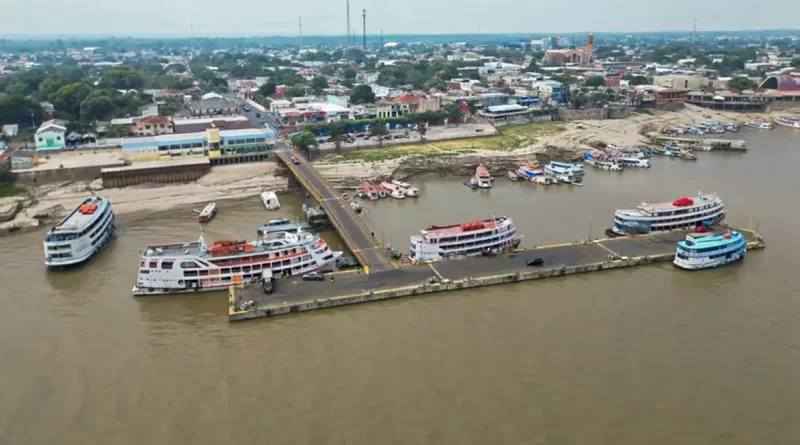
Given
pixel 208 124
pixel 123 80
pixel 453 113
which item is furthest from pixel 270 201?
pixel 123 80

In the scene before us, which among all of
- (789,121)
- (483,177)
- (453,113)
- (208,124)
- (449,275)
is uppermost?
(453,113)

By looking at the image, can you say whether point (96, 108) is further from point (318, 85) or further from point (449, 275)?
point (449, 275)

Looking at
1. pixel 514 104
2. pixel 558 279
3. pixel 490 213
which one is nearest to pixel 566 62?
pixel 514 104

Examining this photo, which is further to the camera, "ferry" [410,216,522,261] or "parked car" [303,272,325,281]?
"ferry" [410,216,522,261]

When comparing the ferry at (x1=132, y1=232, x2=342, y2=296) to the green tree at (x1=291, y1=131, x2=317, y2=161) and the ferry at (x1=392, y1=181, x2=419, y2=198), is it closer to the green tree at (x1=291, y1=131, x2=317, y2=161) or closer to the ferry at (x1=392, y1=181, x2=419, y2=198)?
the ferry at (x1=392, y1=181, x2=419, y2=198)

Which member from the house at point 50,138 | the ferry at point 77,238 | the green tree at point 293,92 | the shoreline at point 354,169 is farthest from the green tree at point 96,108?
the ferry at point 77,238

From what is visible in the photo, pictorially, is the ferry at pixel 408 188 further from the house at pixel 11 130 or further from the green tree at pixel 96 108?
the house at pixel 11 130

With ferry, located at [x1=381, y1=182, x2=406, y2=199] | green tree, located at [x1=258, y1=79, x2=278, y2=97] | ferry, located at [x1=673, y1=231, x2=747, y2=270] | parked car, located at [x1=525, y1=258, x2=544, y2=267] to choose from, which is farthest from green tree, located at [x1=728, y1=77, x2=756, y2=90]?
parked car, located at [x1=525, y1=258, x2=544, y2=267]
